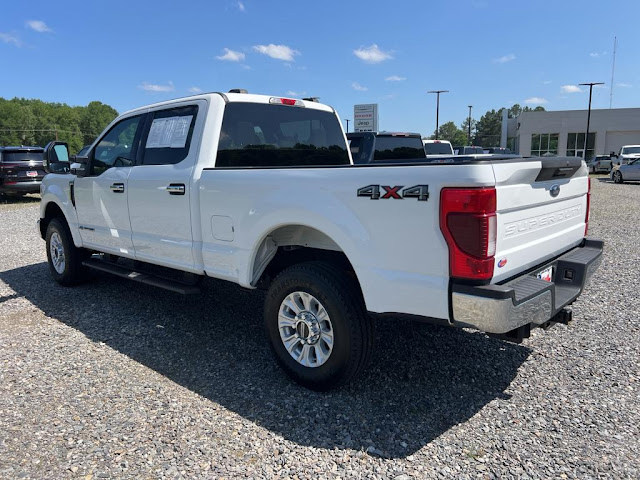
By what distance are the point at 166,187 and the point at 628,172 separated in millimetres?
25857

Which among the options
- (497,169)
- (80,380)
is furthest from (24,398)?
(497,169)

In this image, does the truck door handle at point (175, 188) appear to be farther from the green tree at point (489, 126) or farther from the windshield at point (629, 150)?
the green tree at point (489, 126)

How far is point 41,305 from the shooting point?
555cm

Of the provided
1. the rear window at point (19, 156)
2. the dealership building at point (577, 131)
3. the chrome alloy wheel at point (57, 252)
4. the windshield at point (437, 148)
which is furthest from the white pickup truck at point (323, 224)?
the dealership building at point (577, 131)

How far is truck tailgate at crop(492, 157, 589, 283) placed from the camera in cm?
274

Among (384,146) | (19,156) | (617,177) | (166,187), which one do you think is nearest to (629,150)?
(617,177)

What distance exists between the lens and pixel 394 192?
2824 mm

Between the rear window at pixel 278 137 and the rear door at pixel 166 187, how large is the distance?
11.2 inches

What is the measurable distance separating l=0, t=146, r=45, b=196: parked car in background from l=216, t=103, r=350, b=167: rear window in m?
14.4

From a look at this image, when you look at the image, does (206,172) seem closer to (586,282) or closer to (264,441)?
(264,441)

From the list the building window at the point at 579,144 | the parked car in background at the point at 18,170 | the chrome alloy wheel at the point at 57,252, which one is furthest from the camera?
the building window at the point at 579,144

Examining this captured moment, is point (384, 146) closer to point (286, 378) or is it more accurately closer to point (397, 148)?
point (397, 148)

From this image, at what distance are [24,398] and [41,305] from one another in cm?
240

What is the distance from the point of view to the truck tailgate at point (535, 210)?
274 cm
